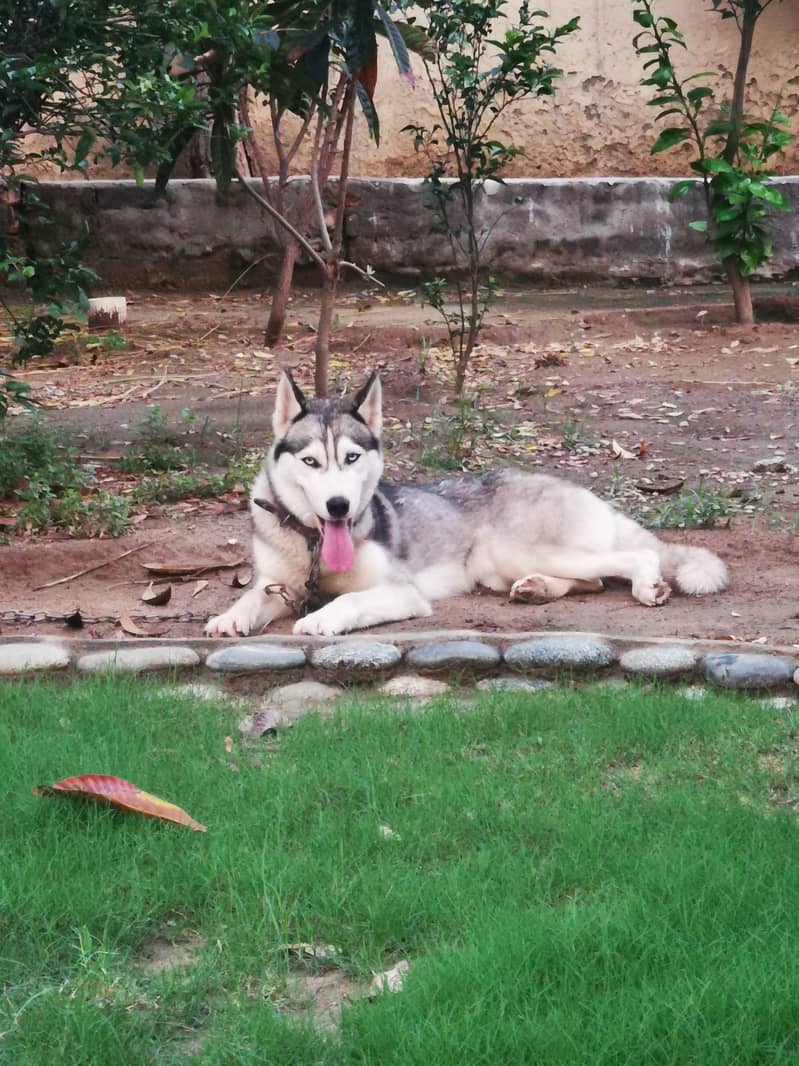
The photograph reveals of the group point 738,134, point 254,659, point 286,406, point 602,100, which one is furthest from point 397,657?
point 602,100

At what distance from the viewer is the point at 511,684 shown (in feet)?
15.1

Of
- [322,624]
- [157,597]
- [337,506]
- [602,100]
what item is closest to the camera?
[322,624]

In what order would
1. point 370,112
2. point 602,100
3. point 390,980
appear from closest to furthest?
point 390,980 → point 370,112 → point 602,100

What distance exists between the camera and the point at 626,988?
2.65m

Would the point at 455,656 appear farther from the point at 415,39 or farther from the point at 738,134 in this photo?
the point at 738,134

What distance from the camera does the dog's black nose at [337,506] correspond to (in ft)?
18.0

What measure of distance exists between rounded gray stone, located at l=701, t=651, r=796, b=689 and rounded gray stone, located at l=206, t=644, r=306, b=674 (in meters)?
1.43

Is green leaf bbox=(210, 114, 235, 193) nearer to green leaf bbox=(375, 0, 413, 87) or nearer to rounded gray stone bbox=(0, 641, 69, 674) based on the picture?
green leaf bbox=(375, 0, 413, 87)

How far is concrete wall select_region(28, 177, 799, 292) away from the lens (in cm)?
1280

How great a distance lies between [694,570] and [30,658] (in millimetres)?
2703

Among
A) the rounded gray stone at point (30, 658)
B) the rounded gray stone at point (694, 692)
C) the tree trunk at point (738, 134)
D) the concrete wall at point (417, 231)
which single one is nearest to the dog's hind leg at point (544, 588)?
the rounded gray stone at point (694, 692)

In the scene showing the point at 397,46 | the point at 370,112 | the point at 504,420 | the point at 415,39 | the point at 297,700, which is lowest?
the point at 297,700

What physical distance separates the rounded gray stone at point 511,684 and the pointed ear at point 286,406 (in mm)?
1651

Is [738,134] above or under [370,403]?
above
